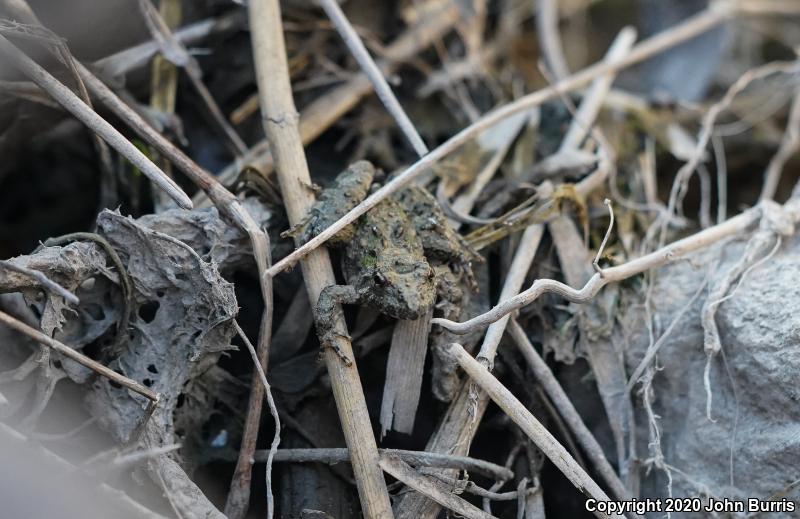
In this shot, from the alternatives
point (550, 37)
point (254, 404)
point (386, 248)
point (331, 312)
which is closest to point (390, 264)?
point (386, 248)

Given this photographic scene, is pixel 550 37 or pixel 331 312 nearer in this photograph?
pixel 331 312

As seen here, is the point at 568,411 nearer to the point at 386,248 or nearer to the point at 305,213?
the point at 386,248

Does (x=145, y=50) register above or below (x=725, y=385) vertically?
above

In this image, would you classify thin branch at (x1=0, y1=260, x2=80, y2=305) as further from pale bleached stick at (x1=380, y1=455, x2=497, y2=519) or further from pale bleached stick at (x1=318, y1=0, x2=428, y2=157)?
pale bleached stick at (x1=318, y1=0, x2=428, y2=157)

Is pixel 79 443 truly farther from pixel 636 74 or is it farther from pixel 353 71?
pixel 636 74

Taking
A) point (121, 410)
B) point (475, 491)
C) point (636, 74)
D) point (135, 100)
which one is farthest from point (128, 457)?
point (636, 74)

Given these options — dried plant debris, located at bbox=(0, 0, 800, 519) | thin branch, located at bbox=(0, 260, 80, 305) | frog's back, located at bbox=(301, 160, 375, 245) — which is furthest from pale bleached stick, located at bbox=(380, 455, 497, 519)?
thin branch, located at bbox=(0, 260, 80, 305)
